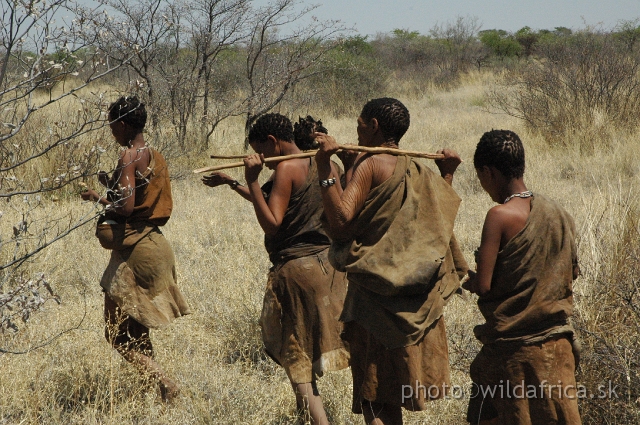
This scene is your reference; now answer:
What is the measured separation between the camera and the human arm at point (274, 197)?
301 cm

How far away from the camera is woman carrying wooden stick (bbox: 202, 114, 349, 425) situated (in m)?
3.07

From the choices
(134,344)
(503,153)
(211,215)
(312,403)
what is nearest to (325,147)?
(503,153)

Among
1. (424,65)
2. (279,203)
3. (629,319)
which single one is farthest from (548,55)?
(424,65)

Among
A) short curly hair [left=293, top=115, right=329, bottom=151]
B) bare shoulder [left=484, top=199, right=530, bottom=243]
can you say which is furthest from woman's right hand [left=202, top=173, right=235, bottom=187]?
bare shoulder [left=484, top=199, right=530, bottom=243]

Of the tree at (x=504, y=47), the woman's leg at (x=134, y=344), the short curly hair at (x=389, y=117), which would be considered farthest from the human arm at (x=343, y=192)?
the tree at (x=504, y=47)

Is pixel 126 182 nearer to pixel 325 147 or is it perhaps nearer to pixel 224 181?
pixel 224 181

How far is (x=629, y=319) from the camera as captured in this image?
3.46 meters

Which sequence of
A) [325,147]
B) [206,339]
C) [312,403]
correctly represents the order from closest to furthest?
[325,147] < [312,403] < [206,339]

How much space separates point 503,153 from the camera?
252 centimetres

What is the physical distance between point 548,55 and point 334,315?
33.8 ft

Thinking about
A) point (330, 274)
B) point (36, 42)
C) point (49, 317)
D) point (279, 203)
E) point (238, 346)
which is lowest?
point (238, 346)

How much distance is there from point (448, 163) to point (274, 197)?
79 centimetres

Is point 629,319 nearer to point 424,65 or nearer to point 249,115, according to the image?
point 249,115

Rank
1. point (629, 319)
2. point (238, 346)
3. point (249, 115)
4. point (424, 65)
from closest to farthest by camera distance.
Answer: point (629, 319)
point (238, 346)
point (249, 115)
point (424, 65)
